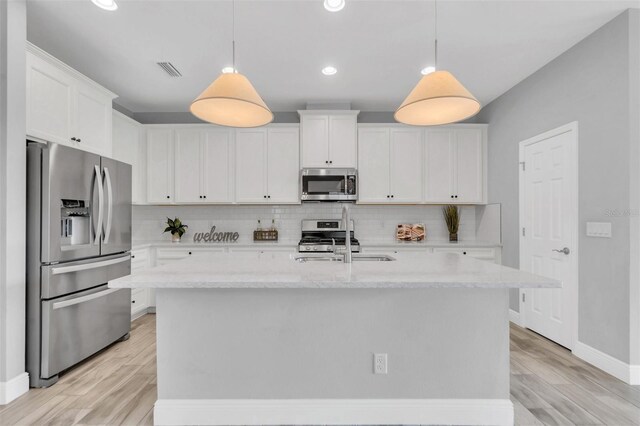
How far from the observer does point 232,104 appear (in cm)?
220

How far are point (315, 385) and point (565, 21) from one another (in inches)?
128

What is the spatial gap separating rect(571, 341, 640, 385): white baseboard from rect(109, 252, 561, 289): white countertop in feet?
4.82

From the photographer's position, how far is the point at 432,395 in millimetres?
2029

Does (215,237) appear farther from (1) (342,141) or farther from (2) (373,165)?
(2) (373,165)

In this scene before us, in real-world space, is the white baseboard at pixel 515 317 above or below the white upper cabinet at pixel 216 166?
below

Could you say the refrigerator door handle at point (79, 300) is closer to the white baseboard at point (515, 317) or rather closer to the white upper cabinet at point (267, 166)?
the white upper cabinet at point (267, 166)

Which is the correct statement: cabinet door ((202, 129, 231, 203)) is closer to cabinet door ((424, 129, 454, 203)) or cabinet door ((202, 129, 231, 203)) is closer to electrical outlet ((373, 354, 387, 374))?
cabinet door ((424, 129, 454, 203))

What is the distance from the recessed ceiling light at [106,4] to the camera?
2.44 meters

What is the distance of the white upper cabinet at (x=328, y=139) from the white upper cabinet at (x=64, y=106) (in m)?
2.21

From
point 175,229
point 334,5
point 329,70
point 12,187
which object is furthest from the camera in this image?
point 175,229

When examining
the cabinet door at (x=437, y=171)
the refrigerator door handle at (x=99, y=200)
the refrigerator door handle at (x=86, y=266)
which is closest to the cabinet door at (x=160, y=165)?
the refrigerator door handle at (x=86, y=266)

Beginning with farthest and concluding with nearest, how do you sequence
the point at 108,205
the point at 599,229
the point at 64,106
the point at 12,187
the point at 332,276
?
the point at 108,205 → the point at 64,106 → the point at 599,229 → the point at 12,187 → the point at 332,276

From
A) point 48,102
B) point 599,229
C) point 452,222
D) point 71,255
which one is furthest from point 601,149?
point 48,102

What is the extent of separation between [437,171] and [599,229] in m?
2.12
